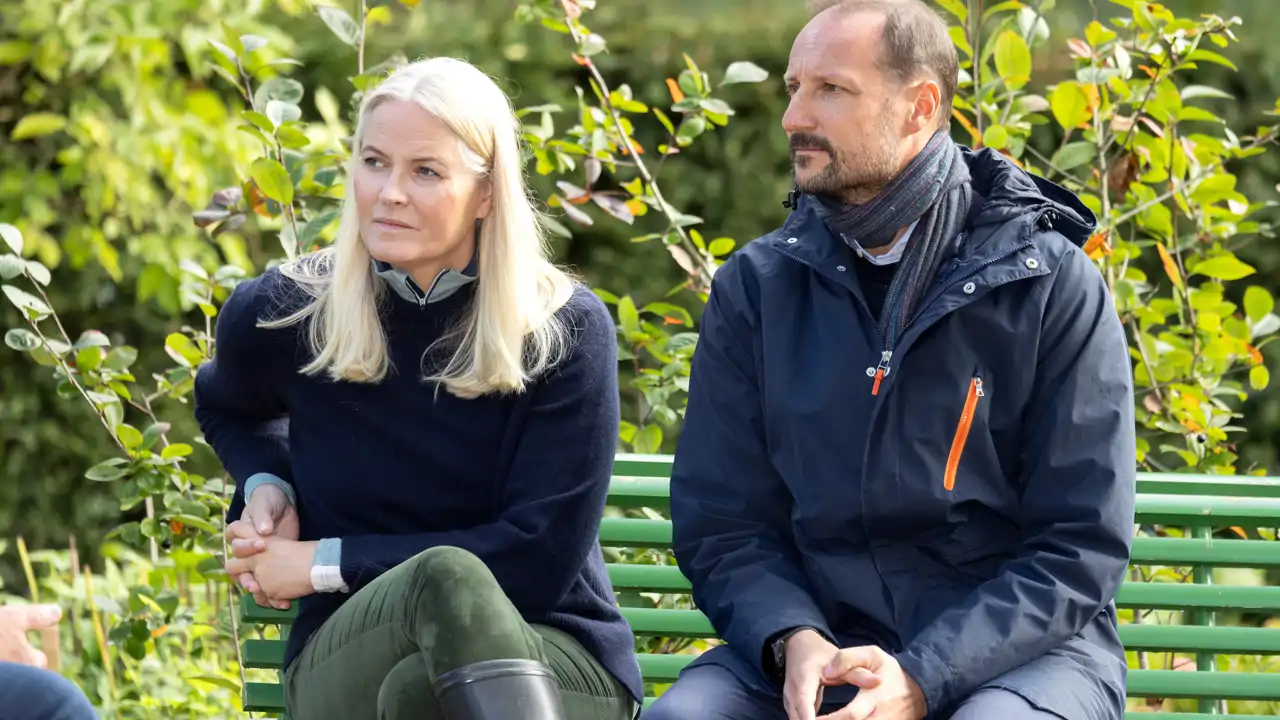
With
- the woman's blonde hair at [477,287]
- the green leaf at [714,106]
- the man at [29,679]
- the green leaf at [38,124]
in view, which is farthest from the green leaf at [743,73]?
the green leaf at [38,124]

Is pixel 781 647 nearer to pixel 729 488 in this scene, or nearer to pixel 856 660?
pixel 856 660

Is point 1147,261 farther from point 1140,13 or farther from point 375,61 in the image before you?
point 375,61

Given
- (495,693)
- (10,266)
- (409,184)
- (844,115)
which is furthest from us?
(10,266)

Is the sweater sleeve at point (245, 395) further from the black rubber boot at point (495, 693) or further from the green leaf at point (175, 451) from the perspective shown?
the black rubber boot at point (495, 693)

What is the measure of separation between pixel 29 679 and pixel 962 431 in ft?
4.90

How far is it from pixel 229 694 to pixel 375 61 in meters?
2.52

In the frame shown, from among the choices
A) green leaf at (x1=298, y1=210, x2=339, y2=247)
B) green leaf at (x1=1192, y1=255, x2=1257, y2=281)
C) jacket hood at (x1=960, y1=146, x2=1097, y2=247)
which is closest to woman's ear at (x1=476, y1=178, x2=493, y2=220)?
green leaf at (x1=298, y1=210, x2=339, y2=247)

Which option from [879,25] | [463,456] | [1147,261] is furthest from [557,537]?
[1147,261]

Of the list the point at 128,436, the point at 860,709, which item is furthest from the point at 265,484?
the point at 860,709

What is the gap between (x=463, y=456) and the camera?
3096mm

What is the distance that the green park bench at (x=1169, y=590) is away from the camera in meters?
3.31

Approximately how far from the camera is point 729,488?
2.99 m

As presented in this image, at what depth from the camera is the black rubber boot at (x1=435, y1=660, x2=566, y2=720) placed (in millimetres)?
2600

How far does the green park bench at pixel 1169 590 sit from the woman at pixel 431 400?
0.83 ft
